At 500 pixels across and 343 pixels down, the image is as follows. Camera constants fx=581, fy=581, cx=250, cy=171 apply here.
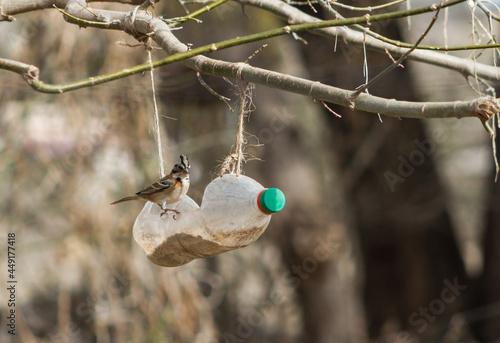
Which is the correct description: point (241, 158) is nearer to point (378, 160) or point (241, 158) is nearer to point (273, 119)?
point (273, 119)

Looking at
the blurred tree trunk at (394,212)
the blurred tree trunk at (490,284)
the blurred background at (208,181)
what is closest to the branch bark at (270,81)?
the blurred background at (208,181)

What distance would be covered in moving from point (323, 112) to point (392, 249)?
5.65 ft

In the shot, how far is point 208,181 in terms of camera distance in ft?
16.7

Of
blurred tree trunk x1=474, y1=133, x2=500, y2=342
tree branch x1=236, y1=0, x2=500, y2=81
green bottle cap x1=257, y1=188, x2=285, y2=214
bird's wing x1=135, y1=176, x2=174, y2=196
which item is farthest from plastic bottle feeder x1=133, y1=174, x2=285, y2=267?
blurred tree trunk x1=474, y1=133, x2=500, y2=342

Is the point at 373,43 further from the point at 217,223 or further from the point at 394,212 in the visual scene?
the point at 394,212

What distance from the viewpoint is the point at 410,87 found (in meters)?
4.64

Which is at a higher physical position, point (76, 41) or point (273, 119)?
point (76, 41)

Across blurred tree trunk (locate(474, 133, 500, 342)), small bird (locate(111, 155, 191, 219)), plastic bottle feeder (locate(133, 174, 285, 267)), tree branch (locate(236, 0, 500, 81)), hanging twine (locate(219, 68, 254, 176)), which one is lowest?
blurred tree trunk (locate(474, 133, 500, 342))

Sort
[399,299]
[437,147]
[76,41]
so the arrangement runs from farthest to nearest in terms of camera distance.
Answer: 1. [399,299]
2. [437,147]
3. [76,41]

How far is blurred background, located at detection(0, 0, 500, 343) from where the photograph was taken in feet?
13.9

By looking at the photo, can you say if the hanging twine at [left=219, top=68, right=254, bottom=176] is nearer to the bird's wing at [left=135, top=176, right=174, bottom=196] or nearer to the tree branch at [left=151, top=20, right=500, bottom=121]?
the tree branch at [left=151, top=20, right=500, bottom=121]

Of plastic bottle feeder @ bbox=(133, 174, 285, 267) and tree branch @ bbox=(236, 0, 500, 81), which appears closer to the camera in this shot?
plastic bottle feeder @ bbox=(133, 174, 285, 267)

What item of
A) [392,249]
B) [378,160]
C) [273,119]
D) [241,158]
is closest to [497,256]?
[392,249]

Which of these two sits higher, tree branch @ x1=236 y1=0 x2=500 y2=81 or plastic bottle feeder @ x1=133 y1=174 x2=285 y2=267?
tree branch @ x1=236 y1=0 x2=500 y2=81
